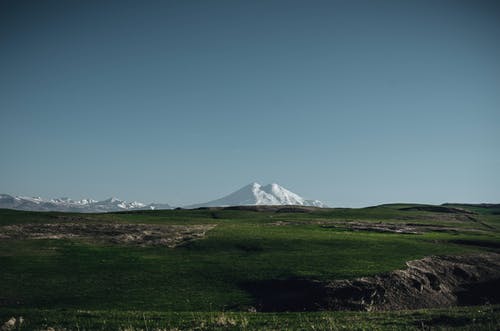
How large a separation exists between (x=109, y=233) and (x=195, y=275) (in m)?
35.9

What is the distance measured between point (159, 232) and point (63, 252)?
74.9 ft

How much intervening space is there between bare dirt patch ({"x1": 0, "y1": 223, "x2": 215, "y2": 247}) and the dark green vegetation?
406 cm

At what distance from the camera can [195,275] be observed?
43344 mm

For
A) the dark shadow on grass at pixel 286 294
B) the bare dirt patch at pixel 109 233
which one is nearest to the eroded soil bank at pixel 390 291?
the dark shadow on grass at pixel 286 294

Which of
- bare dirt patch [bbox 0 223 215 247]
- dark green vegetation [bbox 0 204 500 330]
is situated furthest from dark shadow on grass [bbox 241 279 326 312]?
bare dirt patch [bbox 0 223 215 247]

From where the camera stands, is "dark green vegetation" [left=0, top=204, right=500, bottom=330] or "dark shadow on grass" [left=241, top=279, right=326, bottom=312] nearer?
"dark green vegetation" [left=0, top=204, right=500, bottom=330]

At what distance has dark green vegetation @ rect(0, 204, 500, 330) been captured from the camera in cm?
2397

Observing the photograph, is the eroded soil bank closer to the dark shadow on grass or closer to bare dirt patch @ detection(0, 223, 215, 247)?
the dark shadow on grass

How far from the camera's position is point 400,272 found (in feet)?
146

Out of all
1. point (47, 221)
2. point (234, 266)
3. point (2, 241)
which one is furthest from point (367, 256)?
point (47, 221)

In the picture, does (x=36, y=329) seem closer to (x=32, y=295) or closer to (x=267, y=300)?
(x=32, y=295)

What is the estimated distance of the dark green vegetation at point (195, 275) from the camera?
2397cm

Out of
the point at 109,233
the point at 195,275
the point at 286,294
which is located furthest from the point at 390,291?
the point at 109,233

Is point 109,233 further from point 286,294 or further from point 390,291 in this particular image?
point 390,291
